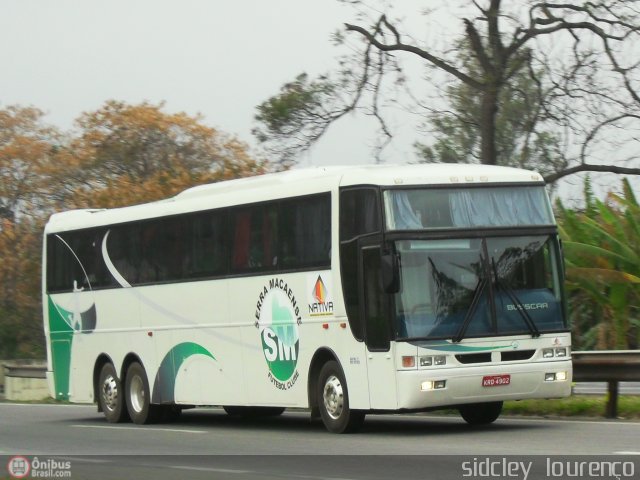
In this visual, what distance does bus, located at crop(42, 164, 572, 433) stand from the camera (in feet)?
51.6

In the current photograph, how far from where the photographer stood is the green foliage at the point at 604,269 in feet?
78.0

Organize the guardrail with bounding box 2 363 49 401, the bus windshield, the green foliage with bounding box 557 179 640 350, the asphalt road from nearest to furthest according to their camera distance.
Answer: the asphalt road < the bus windshield < the green foliage with bounding box 557 179 640 350 < the guardrail with bounding box 2 363 49 401

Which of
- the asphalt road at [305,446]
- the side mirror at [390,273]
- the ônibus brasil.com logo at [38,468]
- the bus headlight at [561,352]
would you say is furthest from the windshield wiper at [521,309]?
the ônibus brasil.com logo at [38,468]

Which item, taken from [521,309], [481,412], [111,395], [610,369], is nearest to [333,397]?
[481,412]

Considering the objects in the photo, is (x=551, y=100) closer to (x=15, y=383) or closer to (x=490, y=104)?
(x=490, y=104)

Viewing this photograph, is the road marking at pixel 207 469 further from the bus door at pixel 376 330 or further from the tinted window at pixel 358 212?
the tinted window at pixel 358 212

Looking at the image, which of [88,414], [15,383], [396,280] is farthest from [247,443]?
[15,383]

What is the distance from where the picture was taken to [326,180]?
16.9 metres

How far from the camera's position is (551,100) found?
25.6 metres

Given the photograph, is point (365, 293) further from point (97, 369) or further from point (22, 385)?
point (22, 385)

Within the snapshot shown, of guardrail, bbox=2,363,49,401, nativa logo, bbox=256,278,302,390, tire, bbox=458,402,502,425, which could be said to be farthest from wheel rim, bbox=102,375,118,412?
guardrail, bbox=2,363,49,401

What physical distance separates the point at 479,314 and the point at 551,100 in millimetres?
10599

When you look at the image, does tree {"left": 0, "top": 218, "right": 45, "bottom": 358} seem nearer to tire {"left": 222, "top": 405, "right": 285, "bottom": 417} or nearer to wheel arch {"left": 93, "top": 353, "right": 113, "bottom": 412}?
wheel arch {"left": 93, "top": 353, "right": 113, "bottom": 412}

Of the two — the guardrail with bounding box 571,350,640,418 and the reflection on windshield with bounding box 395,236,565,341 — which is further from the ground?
the reflection on windshield with bounding box 395,236,565,341
